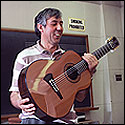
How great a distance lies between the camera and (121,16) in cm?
95

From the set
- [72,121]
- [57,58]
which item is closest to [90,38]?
[57,58]

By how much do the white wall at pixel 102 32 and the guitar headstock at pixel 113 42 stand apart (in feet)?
0.10

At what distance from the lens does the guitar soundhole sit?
744 millimetres

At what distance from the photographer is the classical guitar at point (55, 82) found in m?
0.69

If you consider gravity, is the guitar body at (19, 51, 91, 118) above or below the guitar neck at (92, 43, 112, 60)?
below

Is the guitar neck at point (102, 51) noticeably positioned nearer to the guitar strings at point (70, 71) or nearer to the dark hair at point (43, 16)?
the guitar strings at point (70, 71)

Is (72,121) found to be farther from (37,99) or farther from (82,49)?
(82,49)

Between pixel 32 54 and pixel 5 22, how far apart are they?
156 mm

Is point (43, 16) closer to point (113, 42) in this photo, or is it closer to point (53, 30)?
point (53, 30)

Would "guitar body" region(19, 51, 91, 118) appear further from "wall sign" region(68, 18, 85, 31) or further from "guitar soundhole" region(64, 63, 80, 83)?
"wall sign" region(68, 18, 85, 31)

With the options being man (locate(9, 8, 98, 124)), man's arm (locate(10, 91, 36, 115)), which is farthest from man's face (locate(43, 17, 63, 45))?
man's arm (locate(10, 91, 36, 115))

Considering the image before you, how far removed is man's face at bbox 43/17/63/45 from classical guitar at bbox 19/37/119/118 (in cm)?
8

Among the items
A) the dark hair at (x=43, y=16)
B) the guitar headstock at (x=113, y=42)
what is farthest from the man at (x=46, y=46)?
the guitar headstock at (x=113, y=42)

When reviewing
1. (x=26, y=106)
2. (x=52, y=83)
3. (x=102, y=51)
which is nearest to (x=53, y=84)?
(x=52, y=83)
